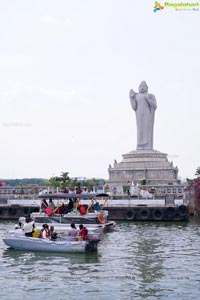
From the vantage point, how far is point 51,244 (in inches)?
943

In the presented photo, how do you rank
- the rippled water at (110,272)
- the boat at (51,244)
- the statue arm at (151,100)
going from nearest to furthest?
the rippled water at (110,272), the boat at (51,244), the statue arm at (151,100)

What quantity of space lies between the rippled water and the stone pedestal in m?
58.7

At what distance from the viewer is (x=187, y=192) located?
55.9m

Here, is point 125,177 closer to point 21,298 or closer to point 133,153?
point 133,153

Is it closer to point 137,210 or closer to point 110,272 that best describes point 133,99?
point 137,210

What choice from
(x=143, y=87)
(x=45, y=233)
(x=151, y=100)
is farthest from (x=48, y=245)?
(x=143, y=87)

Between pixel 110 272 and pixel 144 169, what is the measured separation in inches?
2662

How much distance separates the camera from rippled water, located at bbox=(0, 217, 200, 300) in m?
16.3

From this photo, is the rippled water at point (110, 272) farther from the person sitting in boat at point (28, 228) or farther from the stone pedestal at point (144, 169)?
the stone pedestal at point (144, 169)

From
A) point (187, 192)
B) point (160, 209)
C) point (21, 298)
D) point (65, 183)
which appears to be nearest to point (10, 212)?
point (160, 209)

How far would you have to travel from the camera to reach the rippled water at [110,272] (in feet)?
53.5

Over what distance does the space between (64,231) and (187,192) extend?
97.0 feet

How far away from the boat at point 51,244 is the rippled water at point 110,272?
33cm

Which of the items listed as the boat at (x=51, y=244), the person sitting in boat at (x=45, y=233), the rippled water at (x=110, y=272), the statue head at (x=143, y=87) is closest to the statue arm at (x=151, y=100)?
the statue head at (x=143, y=87)
